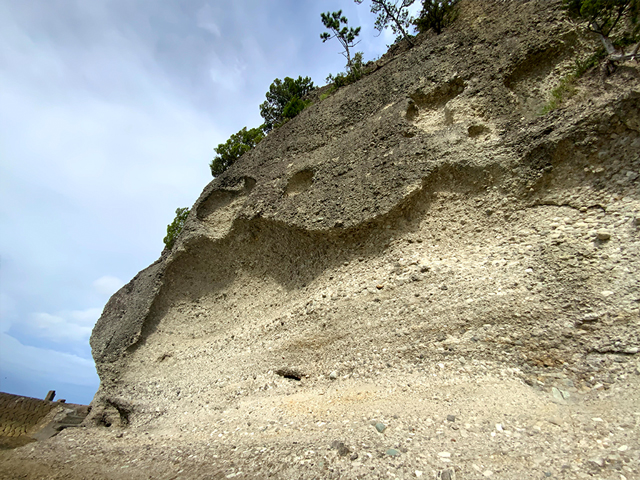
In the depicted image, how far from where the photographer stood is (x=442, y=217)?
20.0ft

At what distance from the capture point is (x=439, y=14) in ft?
31.3

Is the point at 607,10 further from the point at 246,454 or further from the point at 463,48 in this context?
the point at 246,454

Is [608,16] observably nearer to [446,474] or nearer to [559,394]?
[559,394]

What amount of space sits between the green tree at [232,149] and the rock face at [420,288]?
3.87 metres

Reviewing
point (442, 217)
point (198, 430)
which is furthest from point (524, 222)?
point (198, 430)

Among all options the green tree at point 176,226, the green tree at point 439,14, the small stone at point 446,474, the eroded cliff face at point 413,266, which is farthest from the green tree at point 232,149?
the small stone at point 446,474

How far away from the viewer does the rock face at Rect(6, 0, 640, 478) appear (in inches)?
139

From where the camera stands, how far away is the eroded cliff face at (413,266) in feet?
13.4

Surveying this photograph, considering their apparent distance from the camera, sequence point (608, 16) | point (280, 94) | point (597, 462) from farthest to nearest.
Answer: point (280, 94) → point (608, 16) → point (597, 462)

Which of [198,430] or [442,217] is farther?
[442,217]

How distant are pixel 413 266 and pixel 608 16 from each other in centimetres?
540

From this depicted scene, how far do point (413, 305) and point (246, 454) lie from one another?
10.1 ft

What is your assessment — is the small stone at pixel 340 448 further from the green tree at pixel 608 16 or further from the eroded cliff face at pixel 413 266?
the green tree at pixel 608 16

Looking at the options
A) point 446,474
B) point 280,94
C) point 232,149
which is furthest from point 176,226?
point 446,474
